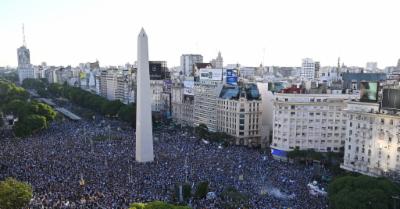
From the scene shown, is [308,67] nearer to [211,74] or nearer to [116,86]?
[116,86]

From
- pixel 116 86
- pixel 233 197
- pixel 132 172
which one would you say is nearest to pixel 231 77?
pixel 132 172

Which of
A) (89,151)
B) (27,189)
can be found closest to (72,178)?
(27,189)

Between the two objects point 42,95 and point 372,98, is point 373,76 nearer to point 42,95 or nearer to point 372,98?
point 372,98

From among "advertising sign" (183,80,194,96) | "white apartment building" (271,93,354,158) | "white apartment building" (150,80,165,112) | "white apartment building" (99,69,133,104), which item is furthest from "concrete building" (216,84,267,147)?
"white apartment building" (99,69,133,104)

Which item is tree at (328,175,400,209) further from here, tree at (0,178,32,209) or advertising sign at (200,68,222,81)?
A: advertising sign at (200,68,222,81)

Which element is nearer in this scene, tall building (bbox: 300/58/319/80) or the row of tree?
the row of tree
